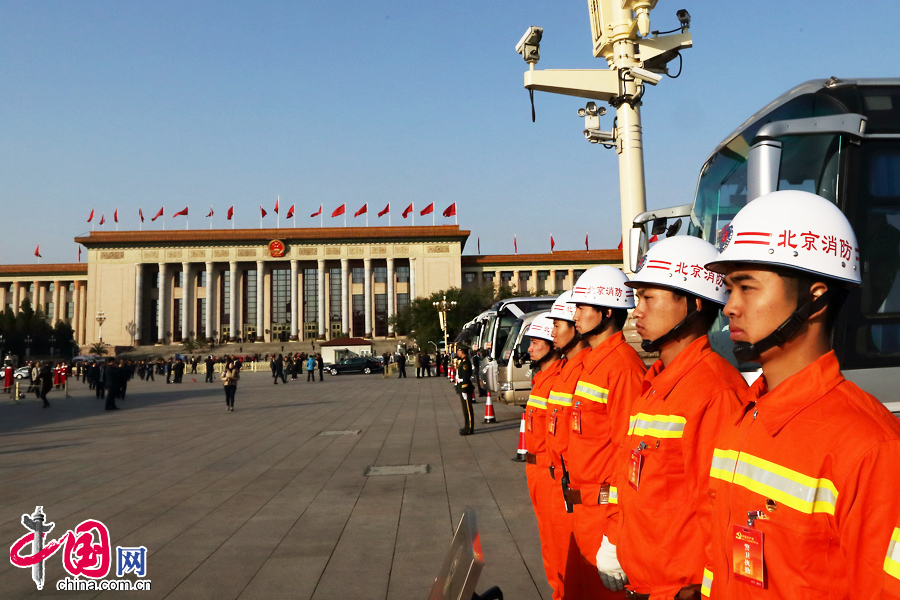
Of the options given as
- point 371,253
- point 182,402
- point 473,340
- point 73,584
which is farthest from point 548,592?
point 371,253

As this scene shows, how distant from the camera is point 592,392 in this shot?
365cm

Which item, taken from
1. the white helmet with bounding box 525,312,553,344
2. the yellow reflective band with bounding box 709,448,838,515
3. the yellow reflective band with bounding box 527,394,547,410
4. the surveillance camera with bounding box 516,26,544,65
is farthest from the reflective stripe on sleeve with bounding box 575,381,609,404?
the surveillance camera with bounding box 516,26,544,65

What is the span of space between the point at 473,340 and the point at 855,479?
30.8 metres

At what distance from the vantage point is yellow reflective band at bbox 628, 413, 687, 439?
2510 millimetres

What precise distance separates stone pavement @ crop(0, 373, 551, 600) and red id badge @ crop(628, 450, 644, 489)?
2.73 m

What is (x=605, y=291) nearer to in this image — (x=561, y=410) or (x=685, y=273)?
(x=561, y=410)

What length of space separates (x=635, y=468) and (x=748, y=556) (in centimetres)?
82

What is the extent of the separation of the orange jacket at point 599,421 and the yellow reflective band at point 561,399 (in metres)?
0.27

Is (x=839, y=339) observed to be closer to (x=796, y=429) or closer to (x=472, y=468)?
(x=796, y=429)

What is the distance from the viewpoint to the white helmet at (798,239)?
198 cm

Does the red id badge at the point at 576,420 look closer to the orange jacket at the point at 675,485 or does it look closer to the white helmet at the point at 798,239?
the orange jacket at the point at 675,485

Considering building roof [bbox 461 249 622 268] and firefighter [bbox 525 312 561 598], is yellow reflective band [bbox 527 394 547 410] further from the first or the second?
building roof [bbox 461 249 622 268]

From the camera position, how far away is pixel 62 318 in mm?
100312

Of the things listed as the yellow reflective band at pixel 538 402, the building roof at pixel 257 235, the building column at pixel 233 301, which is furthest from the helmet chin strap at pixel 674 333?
the building column at pixel 233 301
